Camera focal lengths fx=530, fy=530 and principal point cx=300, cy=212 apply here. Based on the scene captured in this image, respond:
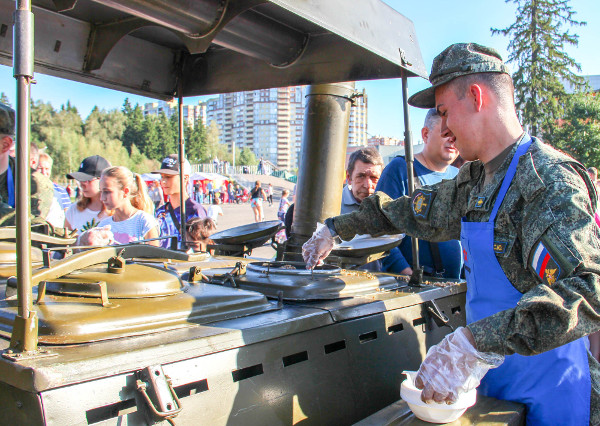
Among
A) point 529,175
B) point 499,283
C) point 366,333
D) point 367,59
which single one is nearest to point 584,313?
point 499,283

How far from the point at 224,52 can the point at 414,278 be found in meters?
1.99

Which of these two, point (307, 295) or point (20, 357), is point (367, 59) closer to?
point (307, 295)

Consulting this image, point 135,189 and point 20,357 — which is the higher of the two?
point 135,189

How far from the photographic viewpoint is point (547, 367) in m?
1.77

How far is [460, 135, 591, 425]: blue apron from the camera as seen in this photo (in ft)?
5.72

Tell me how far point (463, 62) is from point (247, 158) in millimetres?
84953

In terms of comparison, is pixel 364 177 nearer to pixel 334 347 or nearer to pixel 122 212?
pixel 122 212

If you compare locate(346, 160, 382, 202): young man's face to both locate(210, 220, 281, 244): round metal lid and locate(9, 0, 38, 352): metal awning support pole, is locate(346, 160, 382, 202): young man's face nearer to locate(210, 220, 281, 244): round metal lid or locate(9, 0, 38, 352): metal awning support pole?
locate(210, 220, 281, 244): round metal lid

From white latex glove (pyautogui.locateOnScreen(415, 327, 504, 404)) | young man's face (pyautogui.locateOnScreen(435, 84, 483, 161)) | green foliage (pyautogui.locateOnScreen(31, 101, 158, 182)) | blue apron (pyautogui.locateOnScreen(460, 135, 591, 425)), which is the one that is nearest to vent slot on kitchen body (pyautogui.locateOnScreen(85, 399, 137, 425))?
white latex glove (pyautogui.locateOnScreen(415, 327, 504, 404))

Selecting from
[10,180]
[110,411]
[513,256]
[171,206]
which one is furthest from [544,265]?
[171,206]

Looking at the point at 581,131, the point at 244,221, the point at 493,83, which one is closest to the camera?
the point at 493,83

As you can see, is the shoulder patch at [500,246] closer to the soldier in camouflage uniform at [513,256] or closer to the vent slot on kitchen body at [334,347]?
the soldier in camouflage uniform at [513,256]

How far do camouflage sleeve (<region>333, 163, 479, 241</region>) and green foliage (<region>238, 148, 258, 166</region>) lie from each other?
268 ft

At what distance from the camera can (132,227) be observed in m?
4.02
